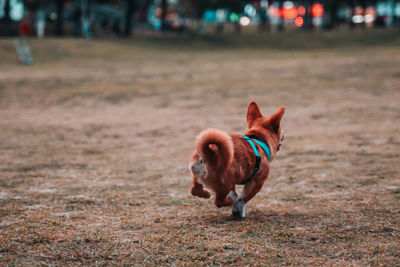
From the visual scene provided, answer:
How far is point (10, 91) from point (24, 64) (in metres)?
8.67

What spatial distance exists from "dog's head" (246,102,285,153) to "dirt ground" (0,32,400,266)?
26.3 inches

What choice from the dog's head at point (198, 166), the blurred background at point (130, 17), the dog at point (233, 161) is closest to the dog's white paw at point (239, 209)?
the dog at point (233, 161)

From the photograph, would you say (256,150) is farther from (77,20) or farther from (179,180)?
(77,20)

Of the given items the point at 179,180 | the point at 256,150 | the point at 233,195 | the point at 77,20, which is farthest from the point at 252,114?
the point at 77,20

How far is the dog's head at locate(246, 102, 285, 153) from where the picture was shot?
4480mm

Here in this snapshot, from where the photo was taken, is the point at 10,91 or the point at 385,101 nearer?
the point at 385,101

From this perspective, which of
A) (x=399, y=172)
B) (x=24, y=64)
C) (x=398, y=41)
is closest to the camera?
(x=399, y=172)

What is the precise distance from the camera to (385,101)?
12.2 metres

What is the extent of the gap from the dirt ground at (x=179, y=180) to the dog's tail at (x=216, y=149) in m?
0.55

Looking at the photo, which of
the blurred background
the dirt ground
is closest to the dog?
the dirt ground

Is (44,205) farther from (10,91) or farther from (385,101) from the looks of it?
(10,91)

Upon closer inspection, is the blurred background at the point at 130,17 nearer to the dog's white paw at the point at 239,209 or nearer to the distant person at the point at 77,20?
the distant person at the point at 77,20

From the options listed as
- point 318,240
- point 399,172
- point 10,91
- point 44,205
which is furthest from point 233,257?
point 10,91

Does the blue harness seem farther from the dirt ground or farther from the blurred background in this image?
the blurred background
